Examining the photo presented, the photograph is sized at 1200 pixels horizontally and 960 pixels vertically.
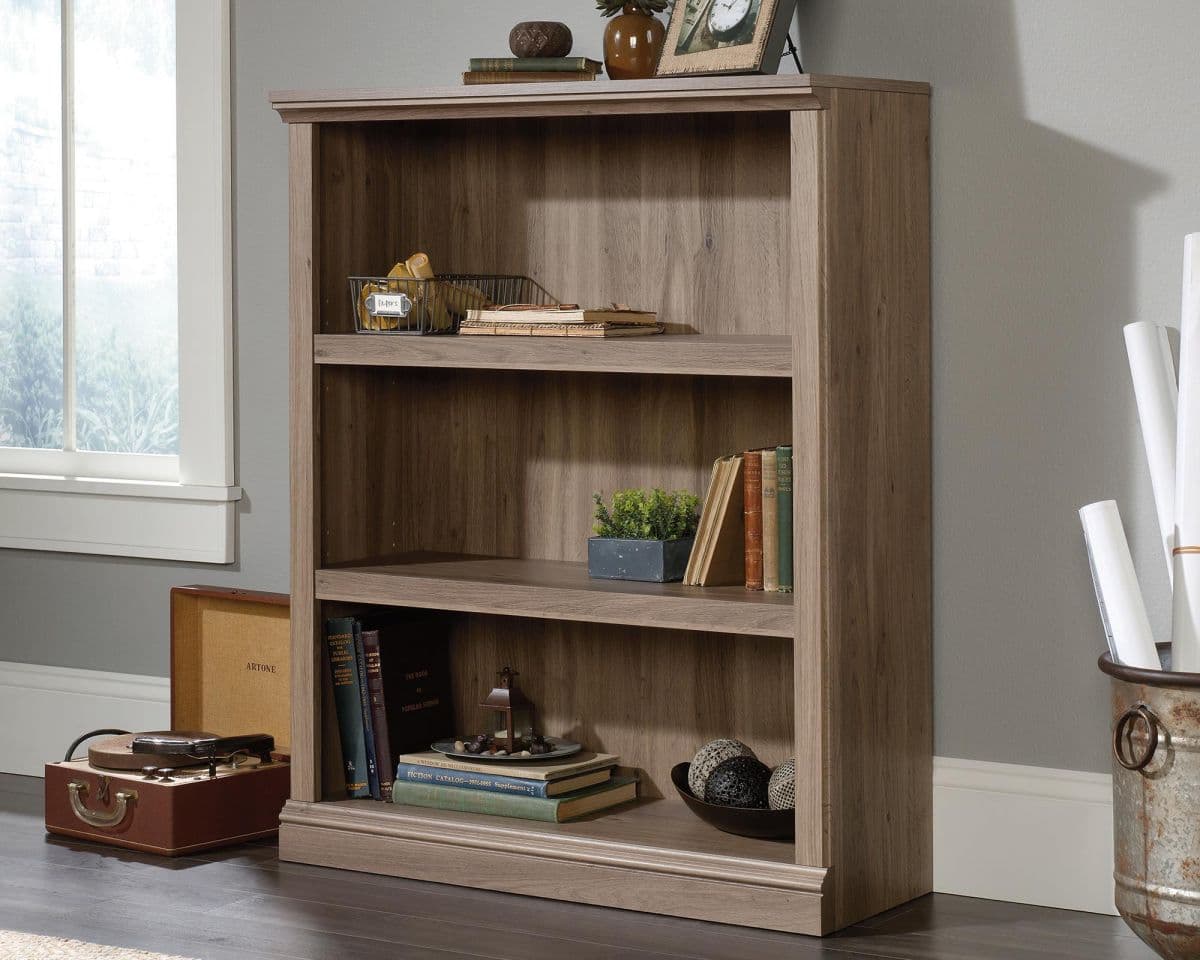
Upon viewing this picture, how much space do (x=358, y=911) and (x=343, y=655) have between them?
0.52 meters

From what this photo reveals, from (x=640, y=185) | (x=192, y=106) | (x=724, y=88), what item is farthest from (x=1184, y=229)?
(x=192, y=106)

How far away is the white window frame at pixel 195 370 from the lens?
11.7 feet

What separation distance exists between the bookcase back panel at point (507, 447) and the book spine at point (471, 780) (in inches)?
16.2

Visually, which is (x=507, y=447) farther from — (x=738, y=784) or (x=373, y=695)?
(x=738, y=784)

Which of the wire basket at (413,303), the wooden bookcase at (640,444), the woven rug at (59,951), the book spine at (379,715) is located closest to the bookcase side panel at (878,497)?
the wooden bookcase at (640,444)

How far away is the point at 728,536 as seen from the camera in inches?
114

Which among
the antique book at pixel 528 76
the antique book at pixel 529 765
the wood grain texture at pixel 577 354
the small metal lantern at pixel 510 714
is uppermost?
the antique book at pixel 528 76

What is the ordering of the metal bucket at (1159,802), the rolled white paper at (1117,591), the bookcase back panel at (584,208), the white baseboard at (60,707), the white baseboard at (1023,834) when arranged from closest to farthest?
the metal bucket at (1159,802) → the rolled white paper at (1117,591) → the white baseboard at (1023,834) → the bookcase back panel at (584,208) → the white baseboard at (60,707)

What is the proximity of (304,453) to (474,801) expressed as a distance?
2.27ft

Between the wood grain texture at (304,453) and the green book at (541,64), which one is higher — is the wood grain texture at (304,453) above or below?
below

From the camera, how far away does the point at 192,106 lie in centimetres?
359

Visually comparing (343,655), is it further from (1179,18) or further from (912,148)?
(1179,18)

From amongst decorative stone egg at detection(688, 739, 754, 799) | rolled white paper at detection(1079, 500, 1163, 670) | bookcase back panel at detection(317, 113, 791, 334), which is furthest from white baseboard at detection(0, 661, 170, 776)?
rolled white paper at detection(1079, 500, 1163, 670)

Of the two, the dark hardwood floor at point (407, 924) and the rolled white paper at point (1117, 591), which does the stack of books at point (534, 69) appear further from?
the dark hardwood floor at point (407, 924)
